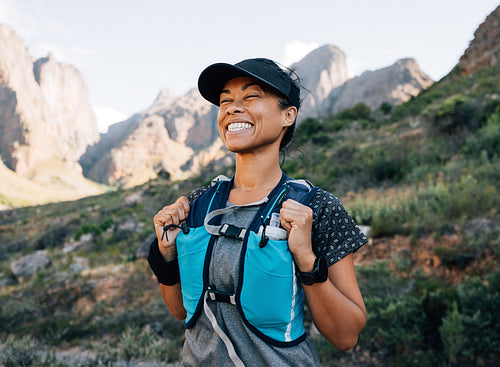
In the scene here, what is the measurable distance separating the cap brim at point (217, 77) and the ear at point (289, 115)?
13 centimetres

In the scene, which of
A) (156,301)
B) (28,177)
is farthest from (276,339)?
(28,177)

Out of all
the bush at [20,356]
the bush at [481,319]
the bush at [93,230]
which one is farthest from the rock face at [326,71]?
the bush at [20,356]

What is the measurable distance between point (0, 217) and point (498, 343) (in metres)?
46.3

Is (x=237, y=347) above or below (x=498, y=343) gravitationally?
above

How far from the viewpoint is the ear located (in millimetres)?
1510

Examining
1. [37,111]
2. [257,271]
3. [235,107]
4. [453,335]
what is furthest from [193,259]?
[37,111]

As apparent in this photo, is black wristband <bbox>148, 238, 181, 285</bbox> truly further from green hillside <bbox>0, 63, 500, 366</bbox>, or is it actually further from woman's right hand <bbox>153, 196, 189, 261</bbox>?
green hillside <bbox>0, 63, 500, 366</bbox>

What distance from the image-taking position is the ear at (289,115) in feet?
4.95

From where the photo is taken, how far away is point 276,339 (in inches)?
45.7

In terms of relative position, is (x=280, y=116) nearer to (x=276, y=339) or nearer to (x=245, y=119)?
(x=245, y=119)

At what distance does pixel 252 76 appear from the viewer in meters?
1.32

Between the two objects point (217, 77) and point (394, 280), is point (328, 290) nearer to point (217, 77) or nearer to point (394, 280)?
point (217, 77)

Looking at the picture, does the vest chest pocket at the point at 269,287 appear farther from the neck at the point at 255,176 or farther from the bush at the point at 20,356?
the bush at the point at 20,356

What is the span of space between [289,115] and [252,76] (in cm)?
30
